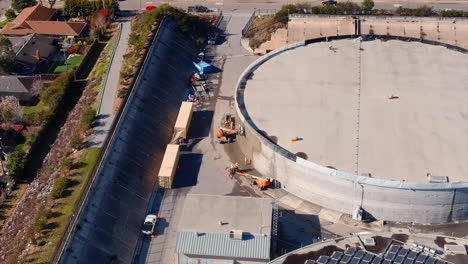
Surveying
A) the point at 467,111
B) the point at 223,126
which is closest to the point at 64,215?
the point at 223,126

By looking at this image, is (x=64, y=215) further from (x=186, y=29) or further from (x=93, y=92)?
(x=186, y=29)

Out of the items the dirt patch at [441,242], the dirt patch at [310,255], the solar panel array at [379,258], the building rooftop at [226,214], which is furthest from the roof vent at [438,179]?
the building rooftop at [226,214]

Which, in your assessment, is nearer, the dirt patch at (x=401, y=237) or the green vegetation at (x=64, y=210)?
the dirt patch at (x=401, y=237)

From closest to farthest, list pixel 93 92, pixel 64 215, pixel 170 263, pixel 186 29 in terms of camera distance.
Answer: pixel 170 263
pixel 64 215
pixel 93 92
pixel 186 29

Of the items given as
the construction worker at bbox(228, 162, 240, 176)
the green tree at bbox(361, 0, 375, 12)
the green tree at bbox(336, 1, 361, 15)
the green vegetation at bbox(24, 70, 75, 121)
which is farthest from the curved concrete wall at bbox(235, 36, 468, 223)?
the green tree at bbox(361, 0, 375, 12)

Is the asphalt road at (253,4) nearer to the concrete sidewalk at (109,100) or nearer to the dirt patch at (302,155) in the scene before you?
the concrete sidewalk at (109,100)

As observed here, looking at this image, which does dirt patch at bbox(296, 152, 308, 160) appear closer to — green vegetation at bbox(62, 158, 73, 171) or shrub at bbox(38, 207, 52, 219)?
green vegetation at bbox(62, 158, 73, 171)

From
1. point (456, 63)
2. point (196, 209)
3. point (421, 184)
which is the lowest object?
point (196, 209)
